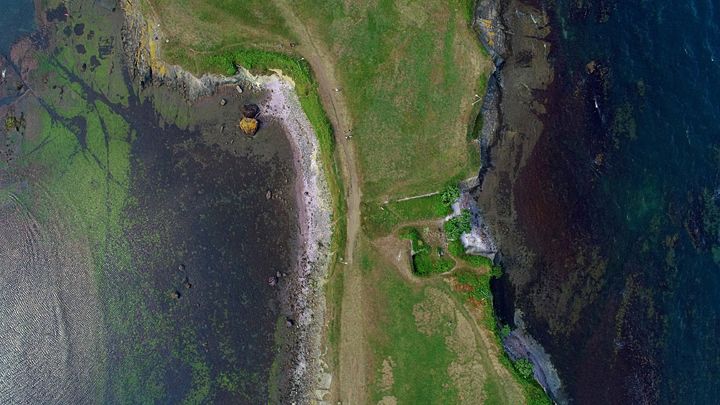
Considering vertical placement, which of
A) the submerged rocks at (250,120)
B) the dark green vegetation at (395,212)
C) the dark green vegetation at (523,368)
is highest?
the submerged rocks at (250,120)

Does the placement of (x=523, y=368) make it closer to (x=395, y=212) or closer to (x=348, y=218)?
(x=395, y=212)

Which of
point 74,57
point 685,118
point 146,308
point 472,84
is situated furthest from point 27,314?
point 685,118

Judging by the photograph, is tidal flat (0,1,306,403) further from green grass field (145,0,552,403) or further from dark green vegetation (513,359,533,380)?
dark green vegetation (513,359,533,380)

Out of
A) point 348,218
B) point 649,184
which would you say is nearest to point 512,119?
point 649,184

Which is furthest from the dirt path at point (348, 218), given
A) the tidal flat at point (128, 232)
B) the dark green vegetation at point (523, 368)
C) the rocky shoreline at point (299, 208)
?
the dark green vegetation at point (523, 368)

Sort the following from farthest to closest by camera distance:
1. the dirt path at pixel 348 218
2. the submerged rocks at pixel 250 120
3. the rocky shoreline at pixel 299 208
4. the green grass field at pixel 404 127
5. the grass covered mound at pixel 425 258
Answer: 1. the submerged rocks at pixel 250 120
2. the rocky shoreline at pixel 299 208
3. the dirt path at pixel 348 218
4. the green grass field at pixel 404 127
5. the grass covered mound at pixel 425 258

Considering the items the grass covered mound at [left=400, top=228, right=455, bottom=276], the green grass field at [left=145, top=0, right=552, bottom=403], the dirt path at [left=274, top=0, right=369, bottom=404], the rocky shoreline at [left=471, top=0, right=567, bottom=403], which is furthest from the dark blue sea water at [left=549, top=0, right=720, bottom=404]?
the dirt path at [left=274, top=0, right=369, bottom=404]

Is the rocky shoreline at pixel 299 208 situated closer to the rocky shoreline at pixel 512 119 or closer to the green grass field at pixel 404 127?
the green grass field at pixel 404 127
